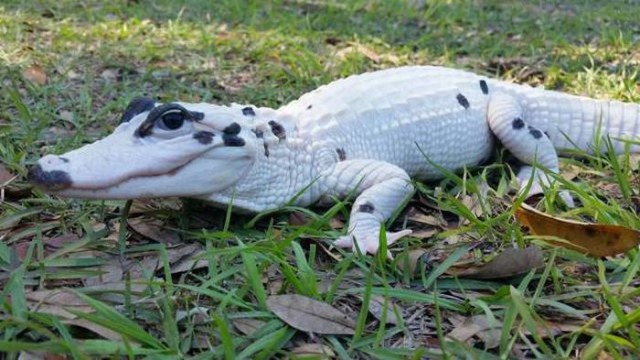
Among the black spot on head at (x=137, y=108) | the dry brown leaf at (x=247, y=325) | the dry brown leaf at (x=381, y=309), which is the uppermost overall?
the black spot on head at (x=137, y=108)

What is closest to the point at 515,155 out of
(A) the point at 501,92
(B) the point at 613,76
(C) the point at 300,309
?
(A) the point at 501,92

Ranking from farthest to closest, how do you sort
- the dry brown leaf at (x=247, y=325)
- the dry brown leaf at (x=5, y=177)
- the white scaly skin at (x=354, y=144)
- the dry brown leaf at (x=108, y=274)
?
the dry brown leaf at (x=5, y=177)
the white scaly skin at (x=354, y=144)
the dry brown leaf at (x=108, y=274)
the dry brown leaf at (x=247, y=325)

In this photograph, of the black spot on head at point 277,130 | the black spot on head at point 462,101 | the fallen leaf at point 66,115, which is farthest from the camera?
the fallen leaf at point 66,115

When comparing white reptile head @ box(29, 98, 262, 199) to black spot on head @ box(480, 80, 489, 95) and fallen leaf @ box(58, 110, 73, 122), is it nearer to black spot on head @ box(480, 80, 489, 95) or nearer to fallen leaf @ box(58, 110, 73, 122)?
fallen leaf @ box(58, 110, 73, 122)

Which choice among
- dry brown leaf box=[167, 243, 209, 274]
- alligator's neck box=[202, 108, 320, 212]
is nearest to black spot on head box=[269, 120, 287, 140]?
alligator's neck box=[202, 108, 320, 212]

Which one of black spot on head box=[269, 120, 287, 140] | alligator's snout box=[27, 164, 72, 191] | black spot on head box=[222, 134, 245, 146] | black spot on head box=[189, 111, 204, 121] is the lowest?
black spot on head box=[269, 120, 287, 140]

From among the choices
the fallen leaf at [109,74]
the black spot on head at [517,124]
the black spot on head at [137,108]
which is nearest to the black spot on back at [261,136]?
the black spot on head at [137,108]

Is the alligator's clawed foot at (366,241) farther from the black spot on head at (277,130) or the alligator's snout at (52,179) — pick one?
the alligator's snout at (52,179)

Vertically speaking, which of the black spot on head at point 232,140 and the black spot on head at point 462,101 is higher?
the black spot on head at point 232,140
